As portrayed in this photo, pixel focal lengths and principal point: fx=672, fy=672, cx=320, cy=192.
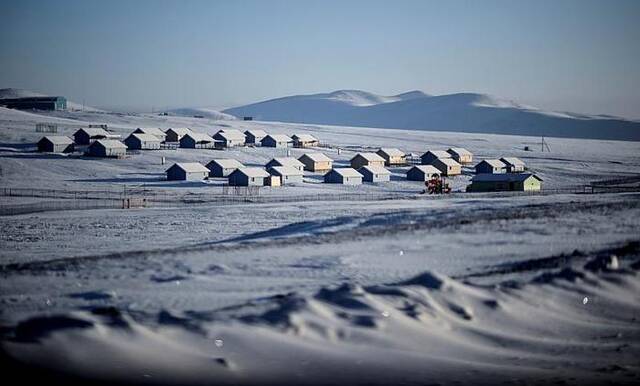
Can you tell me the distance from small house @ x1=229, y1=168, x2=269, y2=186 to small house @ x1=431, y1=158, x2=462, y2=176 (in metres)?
20.6

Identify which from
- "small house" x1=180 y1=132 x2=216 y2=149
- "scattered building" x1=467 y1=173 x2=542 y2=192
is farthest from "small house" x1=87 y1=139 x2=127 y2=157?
"scattered building" x1=467 y1=173 x2=542 y2=192

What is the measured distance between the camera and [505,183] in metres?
54.4

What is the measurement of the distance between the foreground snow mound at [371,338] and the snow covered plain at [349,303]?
4cm

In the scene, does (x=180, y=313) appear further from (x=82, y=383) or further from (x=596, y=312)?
(x=596, y=312)

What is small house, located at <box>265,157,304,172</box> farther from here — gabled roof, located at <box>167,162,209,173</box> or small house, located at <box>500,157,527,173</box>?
small house, located at <box>500,157,527,173</box>

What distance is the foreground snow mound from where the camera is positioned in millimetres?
11297

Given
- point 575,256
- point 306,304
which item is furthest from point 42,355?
point 575,256

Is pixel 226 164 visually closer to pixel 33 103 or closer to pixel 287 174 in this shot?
pixel 287 174

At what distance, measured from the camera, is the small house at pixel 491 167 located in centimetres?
7206

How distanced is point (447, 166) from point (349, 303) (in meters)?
57.3

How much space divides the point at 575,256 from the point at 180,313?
10.8m

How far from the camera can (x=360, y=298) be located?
14586mm

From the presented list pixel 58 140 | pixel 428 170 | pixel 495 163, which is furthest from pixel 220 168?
pixel 495 163

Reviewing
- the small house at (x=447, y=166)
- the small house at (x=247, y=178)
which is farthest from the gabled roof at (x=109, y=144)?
the small house at (x=447, y=166)
